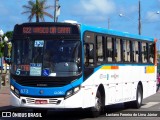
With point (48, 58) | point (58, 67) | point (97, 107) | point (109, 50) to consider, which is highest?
point (109, 50)

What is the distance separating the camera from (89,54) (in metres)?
14.9

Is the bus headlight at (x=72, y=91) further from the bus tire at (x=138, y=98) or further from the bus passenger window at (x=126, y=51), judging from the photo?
the bus tire at (x=138, y=98)

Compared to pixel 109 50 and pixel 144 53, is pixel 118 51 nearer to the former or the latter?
pixel 109 50

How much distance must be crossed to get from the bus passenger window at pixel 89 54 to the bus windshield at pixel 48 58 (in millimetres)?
430

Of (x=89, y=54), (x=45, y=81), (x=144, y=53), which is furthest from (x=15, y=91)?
(x=144, y=53)

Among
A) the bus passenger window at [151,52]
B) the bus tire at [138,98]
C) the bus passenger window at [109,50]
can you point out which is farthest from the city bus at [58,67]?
the bus passenger window at [151,52]

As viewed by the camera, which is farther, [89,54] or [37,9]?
[37,9]

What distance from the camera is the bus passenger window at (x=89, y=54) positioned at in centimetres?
1466

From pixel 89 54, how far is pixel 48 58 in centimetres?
149

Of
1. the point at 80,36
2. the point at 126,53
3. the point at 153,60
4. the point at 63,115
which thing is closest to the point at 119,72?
the point at 126,53

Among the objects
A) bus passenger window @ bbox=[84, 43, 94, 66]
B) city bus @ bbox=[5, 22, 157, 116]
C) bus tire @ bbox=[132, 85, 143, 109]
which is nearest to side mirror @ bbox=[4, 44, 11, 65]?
city bus @ bbox=[5, 22, 157, 116]

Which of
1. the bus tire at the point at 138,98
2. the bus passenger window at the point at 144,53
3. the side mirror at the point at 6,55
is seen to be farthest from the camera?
the bus passenger window at the point at 144,53

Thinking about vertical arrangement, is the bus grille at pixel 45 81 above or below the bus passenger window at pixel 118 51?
below

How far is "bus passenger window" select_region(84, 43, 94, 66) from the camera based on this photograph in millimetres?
14664
